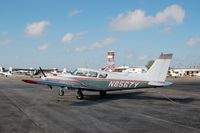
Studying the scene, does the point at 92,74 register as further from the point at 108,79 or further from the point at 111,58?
the point at 111,58

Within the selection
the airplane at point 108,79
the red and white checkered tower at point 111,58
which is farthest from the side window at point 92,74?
the red and white checkered tower at point 111,58

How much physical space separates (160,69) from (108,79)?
415 cm

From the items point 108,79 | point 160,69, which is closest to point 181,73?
point 108,79

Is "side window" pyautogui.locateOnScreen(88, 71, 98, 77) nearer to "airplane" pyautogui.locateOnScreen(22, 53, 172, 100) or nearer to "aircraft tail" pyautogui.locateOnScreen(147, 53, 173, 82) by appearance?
"airplane" pyautogui.locateOnScreen(22, 53, 172, 100)

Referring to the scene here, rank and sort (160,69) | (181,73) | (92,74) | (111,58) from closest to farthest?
(160,69) < (92,74) < (111,58) < (181,73)

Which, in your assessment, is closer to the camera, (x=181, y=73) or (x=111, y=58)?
(x=111, y=58)

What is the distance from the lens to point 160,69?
23062 millimetres

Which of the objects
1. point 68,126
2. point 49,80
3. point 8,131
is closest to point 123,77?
point 49,80

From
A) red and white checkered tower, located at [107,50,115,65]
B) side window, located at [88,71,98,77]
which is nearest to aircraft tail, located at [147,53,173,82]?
side window, located at [88,71,98,77]

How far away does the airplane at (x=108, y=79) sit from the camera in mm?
23094

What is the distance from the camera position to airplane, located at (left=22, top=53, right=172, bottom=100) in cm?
2309

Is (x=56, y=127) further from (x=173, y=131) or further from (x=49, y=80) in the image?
(x=49, y=80)

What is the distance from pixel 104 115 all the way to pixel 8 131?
5.51 metres

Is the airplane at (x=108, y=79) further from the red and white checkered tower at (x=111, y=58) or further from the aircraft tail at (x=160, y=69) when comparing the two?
the red and white checkered tower at (x=111, y=58)
